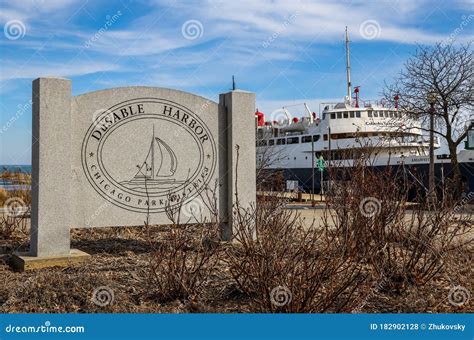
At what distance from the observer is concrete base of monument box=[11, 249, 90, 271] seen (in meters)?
6.00

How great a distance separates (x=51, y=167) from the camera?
249 inches

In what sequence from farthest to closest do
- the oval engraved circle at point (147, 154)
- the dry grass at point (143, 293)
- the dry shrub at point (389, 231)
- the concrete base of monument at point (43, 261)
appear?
the oval engraved circle at point (147, 154)
the concrete base of monument at point (43, 261)
the dry shrub at point (389, 231)
the dry grass at point (143, 293)

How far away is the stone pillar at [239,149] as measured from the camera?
7547 millimetres

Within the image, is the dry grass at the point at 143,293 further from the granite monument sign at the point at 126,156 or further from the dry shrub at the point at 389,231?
the granite monument sign at the point at 126,156

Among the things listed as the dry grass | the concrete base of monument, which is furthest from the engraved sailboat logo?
the dry grass

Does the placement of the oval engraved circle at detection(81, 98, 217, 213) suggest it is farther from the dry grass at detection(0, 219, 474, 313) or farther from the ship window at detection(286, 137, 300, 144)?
the ship window at detection(286, 137, 300, 144)

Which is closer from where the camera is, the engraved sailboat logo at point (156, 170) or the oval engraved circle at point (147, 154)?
the oval engraved circle at point (147, 154)

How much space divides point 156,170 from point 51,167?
139 cm

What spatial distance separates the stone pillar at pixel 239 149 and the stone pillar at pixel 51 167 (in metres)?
2.27

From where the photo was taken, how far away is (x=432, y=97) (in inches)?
659

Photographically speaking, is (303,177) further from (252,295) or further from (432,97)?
(252,295)

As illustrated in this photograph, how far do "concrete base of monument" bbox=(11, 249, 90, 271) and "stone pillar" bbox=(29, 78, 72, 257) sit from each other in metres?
0.10

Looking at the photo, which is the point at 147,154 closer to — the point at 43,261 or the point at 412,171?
the point at 43,261

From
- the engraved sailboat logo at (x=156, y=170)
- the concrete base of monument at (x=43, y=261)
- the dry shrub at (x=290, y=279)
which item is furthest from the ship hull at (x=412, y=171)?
the dry shrub at (x=290, y=279)
